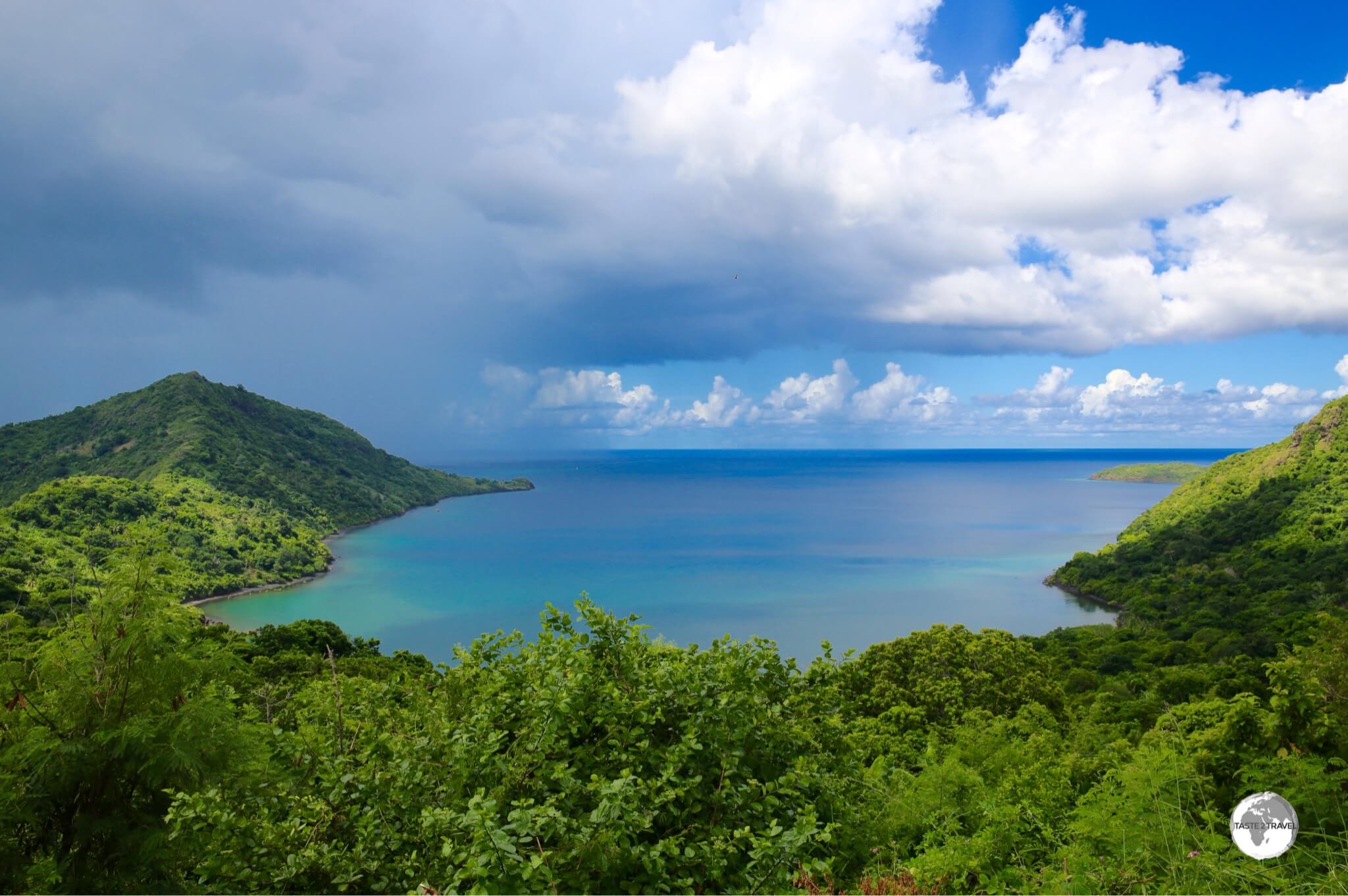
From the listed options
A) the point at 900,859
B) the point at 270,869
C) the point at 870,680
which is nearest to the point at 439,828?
the point at 270,869

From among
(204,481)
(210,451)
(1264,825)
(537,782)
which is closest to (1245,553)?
(1264,825)

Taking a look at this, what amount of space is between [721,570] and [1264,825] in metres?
78.2

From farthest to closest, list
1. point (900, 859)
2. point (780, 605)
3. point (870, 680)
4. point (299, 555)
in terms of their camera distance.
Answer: point (299, 555) → point (780, 605) → point (870, 680) → point (900, 859)

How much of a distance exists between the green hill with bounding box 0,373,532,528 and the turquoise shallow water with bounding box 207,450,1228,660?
34.2 feet

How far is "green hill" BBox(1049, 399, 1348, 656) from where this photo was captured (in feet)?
140

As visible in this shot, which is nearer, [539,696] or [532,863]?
[532,863]

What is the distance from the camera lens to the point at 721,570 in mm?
80375

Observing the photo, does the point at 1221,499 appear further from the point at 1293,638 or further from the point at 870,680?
the point at 870,680

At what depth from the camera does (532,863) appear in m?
2.68

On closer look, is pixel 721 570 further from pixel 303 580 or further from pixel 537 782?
pixel 537 782

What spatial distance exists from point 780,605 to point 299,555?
56.5 metres

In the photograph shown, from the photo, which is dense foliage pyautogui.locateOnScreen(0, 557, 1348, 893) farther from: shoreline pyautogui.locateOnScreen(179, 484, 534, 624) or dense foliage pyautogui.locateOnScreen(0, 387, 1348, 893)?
shoreline pyautogui.locateOnScreen(179, 484, 534, 624)

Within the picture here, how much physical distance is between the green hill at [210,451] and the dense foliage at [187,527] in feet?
29.5

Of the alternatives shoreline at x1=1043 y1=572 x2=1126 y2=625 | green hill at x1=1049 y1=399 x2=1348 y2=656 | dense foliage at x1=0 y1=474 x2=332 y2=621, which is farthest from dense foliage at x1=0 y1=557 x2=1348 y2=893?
dense foliage at x1=0 y1=474 x2=332 y2=621
